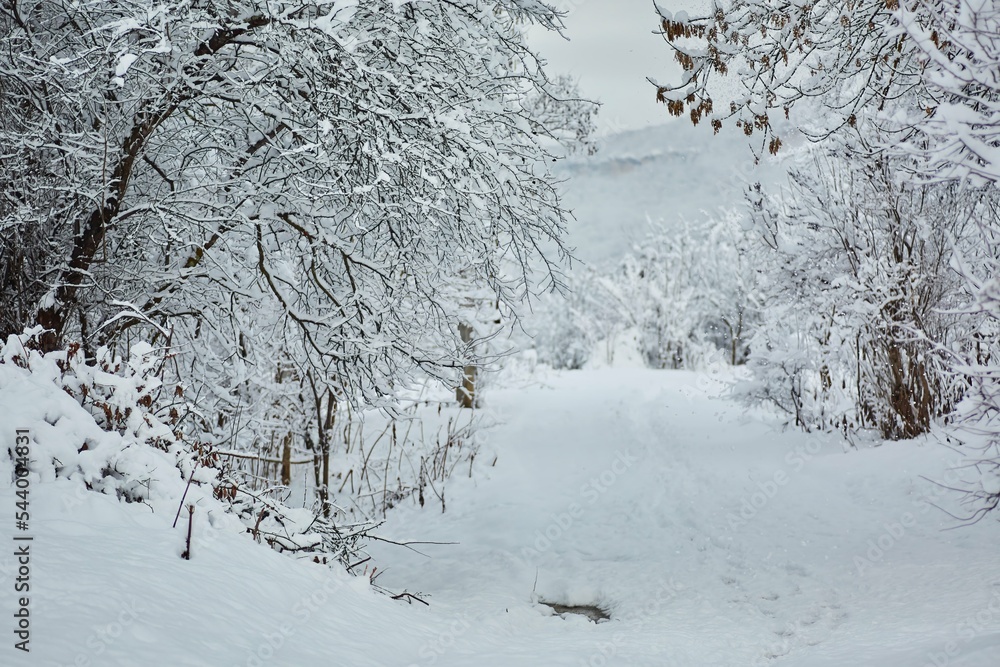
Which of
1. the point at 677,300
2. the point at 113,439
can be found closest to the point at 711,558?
the point at 113,439

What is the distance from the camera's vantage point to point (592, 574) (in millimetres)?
5121

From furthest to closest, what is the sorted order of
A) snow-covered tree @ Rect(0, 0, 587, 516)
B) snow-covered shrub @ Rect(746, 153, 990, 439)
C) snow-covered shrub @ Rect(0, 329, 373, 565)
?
snow-covered shrub @ Rect(746, 153, 990, 439) → snow-covered tree @ Rect(0, 0, 587, 516) → snow-covered shrub @ Rect(0, 329, 373, 565)

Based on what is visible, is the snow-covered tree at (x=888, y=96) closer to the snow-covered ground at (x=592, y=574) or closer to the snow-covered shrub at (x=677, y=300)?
the snow-covered ground at (x=592, y=574)

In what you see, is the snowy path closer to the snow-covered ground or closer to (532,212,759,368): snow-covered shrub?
the snow-covered ground

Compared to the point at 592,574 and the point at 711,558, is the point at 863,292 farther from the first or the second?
the point at 592,574

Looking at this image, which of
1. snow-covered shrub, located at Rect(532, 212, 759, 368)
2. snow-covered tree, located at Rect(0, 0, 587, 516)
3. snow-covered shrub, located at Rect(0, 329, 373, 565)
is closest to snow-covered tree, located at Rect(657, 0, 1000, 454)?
snow-covered tree, located at Rect(0, 0, 587, 516)

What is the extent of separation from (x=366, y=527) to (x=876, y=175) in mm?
6312

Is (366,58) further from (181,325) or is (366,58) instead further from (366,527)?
(366,527)

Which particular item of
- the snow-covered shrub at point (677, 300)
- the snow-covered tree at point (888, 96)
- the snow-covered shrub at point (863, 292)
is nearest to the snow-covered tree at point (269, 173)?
the snow-covered tree at point (888, 96)

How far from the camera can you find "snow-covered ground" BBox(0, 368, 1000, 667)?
7.43ft

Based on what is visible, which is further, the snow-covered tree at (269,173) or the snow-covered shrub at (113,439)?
the snow-covered tree at (269,173)

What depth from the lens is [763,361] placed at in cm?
858

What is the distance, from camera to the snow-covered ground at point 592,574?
7.43ft

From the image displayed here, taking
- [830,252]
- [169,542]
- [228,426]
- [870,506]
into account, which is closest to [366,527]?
[169,542]
